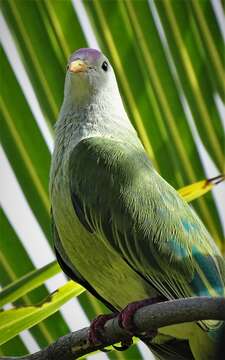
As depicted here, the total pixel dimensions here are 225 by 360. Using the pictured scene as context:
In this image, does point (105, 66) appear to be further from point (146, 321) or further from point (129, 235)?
point (146, 321)

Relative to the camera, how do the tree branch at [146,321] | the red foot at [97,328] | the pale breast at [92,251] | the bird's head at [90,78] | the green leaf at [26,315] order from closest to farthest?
the tree branch at [146,321] < the green leaf at [26,315] < the red foot at [97,328] < the pale breast at [92,251] < the bird's head at [90,78]

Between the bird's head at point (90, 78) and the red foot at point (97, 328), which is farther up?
the bird's head at point (90, 78)

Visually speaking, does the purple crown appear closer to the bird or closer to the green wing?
the bird

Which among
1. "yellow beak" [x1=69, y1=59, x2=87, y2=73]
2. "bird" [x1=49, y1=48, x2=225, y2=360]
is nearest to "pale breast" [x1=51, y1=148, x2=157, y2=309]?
"bird" [x1=49, y1=48, x2=225, y2=360]

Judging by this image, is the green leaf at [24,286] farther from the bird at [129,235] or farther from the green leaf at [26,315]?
the bird at [129,235]

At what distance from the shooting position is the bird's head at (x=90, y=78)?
1416 millimetres

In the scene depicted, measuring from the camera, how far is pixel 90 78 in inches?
58.0

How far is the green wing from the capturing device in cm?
125

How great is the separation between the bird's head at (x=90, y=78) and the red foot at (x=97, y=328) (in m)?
0.36

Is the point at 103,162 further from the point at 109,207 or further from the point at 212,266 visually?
the point at 212,266

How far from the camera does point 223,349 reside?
1276 mm

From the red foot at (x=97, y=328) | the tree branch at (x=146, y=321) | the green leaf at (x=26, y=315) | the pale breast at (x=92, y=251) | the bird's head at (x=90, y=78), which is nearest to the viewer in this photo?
the tree branch at (x=146, y=321)

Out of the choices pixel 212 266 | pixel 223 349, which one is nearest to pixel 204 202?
pixel 212 266

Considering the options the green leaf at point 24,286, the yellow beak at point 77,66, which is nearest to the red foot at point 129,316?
the green leaf at point 24,286
